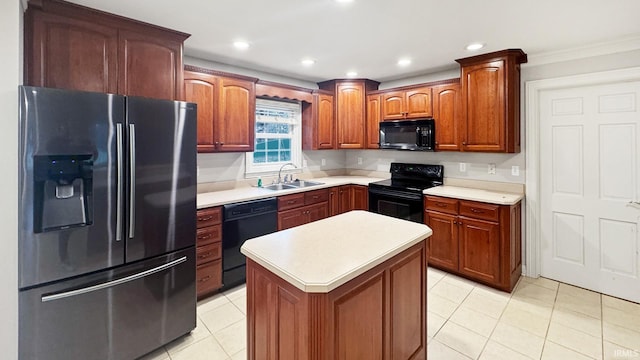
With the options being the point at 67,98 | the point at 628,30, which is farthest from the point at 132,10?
the point at 628,30

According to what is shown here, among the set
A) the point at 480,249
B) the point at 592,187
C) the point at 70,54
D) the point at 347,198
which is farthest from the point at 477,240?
the point at 70,54

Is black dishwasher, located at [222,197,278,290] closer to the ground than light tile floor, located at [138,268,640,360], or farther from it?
farther from it

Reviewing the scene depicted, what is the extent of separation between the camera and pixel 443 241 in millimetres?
3357

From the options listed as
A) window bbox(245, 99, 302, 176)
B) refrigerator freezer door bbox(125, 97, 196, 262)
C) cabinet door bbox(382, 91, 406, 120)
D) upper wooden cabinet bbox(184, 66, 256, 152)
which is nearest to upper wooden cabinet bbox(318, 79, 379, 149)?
cabinet door bbox(382, 91, 406, 120)

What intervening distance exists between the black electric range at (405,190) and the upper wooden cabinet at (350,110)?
72 centimetres

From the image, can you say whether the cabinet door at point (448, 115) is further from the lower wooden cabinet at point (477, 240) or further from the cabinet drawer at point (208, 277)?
the cabinet drawer at point (208, 277)

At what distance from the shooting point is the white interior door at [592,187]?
9.14ft

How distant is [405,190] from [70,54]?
3.31m

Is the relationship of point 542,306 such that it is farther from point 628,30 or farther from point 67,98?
point 67,98

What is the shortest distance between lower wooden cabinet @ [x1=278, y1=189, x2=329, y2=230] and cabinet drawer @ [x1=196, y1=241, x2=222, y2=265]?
2.48ft

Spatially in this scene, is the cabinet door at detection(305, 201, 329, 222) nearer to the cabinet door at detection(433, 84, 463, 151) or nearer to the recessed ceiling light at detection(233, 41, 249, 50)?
the cabinet door at detection(433, 84, 463, 151)

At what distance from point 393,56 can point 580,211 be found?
2507mm

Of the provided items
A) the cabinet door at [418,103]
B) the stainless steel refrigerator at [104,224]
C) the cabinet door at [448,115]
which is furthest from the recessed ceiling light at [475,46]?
the stainless steel refrigerator at [104,224]

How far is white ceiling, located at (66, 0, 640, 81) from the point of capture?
2.06 metres
